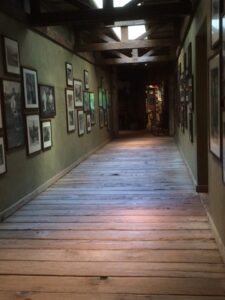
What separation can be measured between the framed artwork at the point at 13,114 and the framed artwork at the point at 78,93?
2.86m

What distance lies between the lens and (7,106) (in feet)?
13.2

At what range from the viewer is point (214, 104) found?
117 inches

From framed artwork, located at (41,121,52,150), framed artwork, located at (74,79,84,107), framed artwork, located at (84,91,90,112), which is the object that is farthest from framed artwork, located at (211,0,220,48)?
framed artwork, located at (84,91,90,112)

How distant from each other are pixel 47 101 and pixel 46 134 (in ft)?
1.66

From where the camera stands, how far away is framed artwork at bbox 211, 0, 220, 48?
8.71ft

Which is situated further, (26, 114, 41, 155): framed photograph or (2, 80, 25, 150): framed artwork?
(26, 114, 41, 155): framed photograph

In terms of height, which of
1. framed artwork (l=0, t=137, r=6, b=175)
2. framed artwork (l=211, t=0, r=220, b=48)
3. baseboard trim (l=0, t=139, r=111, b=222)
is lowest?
baseboard trim (l=0, t=139, r=111, b=222)

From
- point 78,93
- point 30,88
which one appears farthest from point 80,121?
point 30,88

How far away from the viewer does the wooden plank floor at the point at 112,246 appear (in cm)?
236

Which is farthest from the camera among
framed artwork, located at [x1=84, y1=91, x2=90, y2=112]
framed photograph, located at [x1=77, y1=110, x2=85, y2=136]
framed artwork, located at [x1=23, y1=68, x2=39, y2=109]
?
framed artwork, located at [x1=84, y1=91, x2=90, y2=112]

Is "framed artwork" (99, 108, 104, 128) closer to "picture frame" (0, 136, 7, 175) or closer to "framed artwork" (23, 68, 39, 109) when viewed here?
"framed artwork" (23, 68, 39, 109)

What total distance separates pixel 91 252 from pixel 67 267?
0.30 meters

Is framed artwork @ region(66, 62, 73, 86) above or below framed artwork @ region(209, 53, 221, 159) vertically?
above

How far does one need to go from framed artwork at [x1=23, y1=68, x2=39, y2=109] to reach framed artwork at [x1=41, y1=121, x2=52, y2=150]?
392 millimetres
